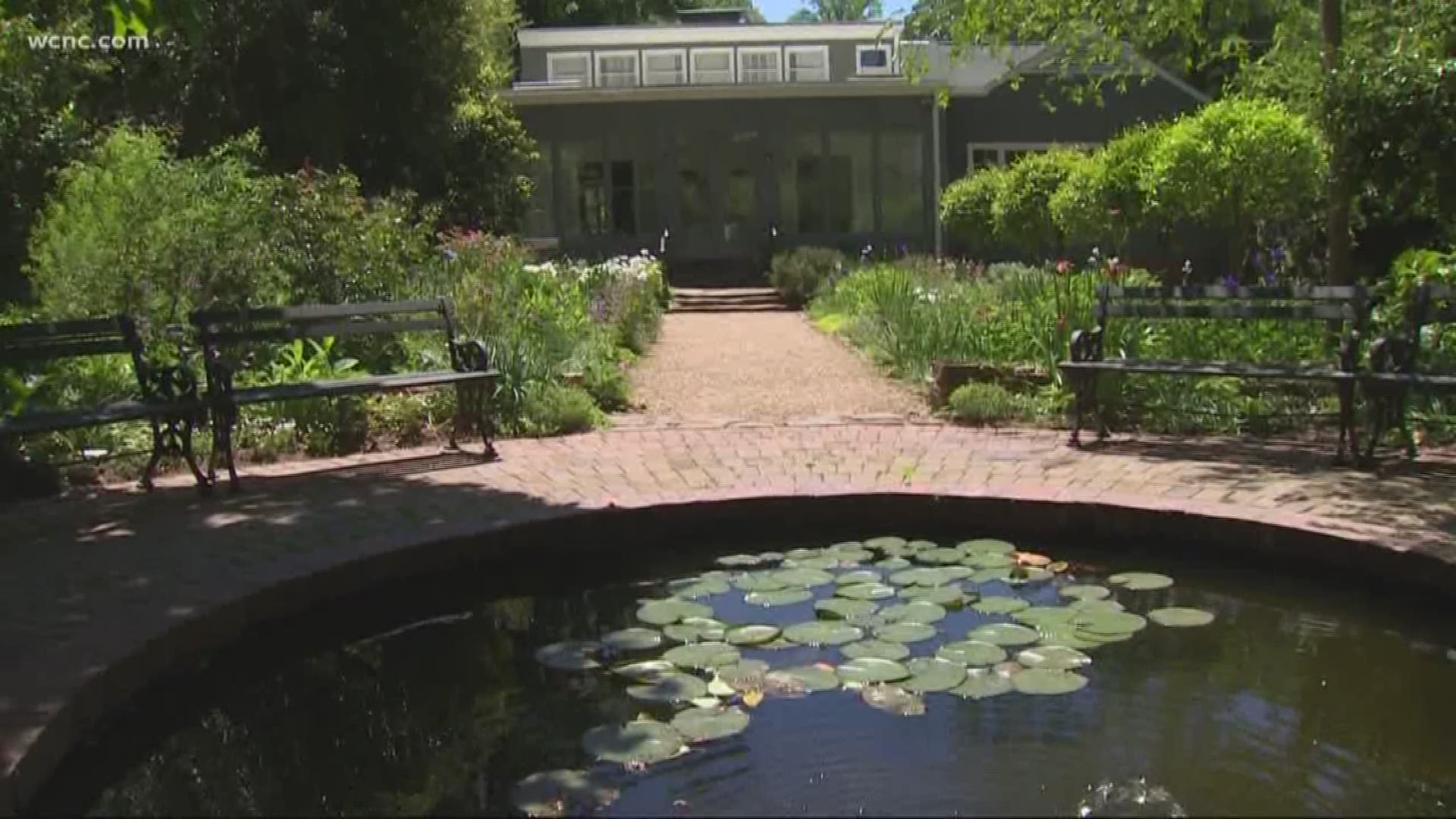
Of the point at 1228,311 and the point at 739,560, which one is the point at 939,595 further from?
the point at 1228,311

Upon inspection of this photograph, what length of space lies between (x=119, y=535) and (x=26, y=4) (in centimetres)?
309

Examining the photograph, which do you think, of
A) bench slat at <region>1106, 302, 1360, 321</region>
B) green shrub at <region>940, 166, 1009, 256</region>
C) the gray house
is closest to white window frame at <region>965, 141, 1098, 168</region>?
the gray house

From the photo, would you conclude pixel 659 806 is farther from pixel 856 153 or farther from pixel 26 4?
pixel 856 153

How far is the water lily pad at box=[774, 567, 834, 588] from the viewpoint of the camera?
4.89m

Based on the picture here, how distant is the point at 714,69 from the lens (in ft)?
88.7

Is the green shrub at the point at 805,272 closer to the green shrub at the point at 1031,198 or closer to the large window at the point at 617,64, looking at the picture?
the green shrub at the point at 1031,198

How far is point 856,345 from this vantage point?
41.7 feet

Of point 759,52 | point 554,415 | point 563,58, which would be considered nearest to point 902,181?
point 759,52

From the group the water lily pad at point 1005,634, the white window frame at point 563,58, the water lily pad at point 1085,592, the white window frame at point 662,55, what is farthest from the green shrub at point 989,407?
the white window frame at point 563,58

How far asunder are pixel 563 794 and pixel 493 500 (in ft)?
9.13

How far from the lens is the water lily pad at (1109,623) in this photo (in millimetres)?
4316

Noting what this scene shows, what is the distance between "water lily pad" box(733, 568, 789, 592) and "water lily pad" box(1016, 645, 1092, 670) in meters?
1.09

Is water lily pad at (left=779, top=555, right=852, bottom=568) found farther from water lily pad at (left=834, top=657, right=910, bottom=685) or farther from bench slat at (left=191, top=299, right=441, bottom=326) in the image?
bench slat at (left=191, top=299, right=441, bottom=326)

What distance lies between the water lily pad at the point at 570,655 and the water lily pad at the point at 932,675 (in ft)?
3.42
